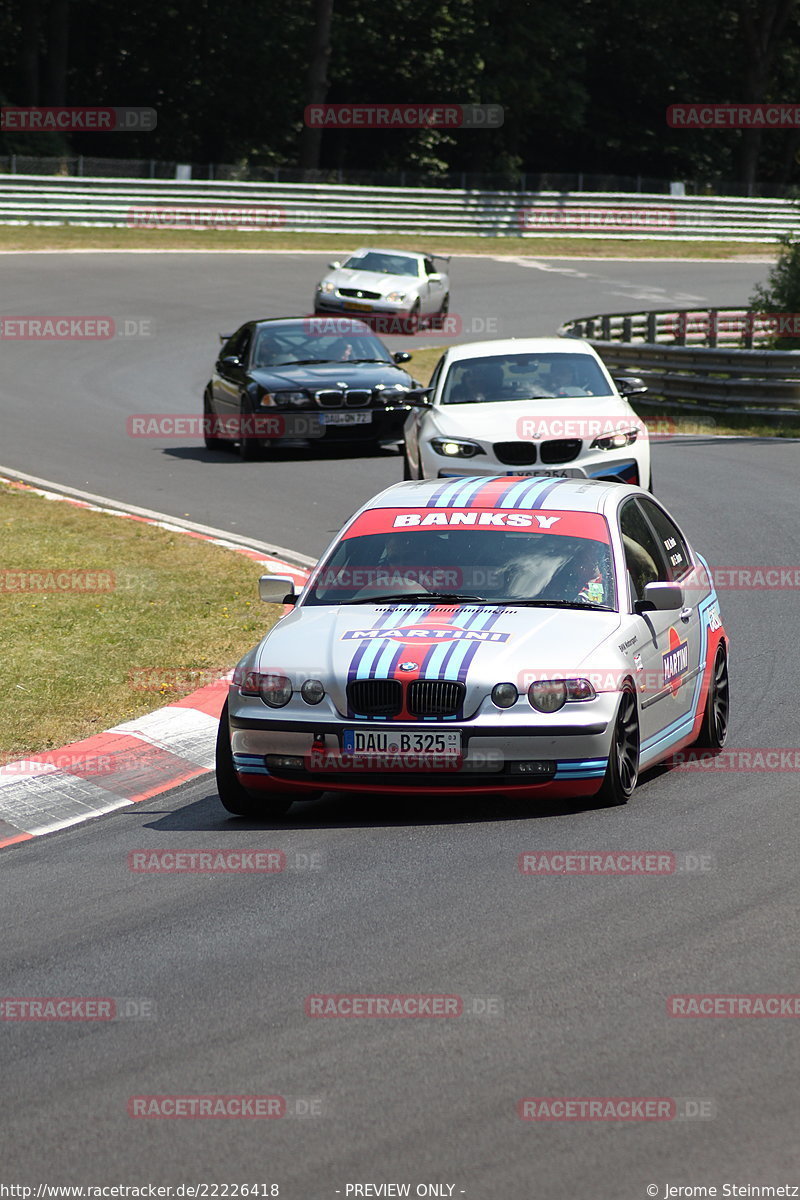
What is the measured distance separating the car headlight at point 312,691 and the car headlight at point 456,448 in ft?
27.3

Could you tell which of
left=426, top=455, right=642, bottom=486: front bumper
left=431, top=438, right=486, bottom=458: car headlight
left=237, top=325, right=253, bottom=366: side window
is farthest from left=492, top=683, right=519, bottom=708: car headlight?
left=237, top=325, right=253, bottom=366: side window

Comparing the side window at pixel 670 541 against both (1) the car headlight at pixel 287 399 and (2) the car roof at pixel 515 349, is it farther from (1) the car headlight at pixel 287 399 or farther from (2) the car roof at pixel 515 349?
(1) the car headlight at pixel 287 399

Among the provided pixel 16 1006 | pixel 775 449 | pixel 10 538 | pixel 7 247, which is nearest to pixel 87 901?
pixel 16 1006

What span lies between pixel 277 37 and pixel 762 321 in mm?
42499

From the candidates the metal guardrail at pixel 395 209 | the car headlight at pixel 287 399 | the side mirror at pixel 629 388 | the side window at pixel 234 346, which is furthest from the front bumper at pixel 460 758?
the metal guardrail at pixel 395 209

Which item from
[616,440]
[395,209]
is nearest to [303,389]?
[616,440]

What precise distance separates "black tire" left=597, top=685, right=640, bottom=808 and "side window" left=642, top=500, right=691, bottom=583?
1.35 metres

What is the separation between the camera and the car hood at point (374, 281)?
118 feet

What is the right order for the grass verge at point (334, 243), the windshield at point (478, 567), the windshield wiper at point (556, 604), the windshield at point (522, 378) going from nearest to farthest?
the windshield wiper at point (556, 604)
the windshield at point (478, 567)
the windshield at point (522, 378)
the grass verge at point (334, 243)

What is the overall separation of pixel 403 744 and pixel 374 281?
2941 centimetres

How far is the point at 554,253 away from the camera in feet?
171

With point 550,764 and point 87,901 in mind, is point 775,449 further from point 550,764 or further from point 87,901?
point 87,901

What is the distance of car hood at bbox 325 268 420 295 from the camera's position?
1414 inches

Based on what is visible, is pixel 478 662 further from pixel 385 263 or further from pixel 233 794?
pixel 385 263
